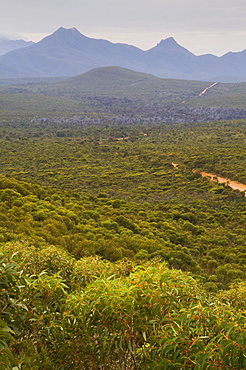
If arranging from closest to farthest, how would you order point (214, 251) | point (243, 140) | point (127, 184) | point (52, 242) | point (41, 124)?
point (52, 242), point (214, 251), point (127, 184), point (243, 140), point (41, 124)

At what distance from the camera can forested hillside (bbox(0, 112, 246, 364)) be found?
9.77ft

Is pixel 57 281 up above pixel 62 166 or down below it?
above

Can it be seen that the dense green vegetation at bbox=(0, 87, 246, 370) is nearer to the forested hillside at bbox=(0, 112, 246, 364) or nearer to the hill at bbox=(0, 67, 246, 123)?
the forested hillside at bbox=(0, 112, 246, 364)

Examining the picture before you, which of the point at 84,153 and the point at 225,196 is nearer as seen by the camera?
the point at 225,196

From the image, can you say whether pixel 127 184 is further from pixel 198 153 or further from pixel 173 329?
pixel 173 329

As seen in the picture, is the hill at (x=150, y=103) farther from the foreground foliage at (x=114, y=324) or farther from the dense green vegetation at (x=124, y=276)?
the foreground foliage at (x=114, y=324)

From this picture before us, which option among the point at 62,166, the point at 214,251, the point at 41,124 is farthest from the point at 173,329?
the point at 41,124

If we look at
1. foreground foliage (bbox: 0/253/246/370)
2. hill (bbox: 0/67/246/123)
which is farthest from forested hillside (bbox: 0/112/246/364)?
hill (bbox: 0/67/246/123)

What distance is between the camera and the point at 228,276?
1279cm

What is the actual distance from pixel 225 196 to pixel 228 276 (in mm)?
20578

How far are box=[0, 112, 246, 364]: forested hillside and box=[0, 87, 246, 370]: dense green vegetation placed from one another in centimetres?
2

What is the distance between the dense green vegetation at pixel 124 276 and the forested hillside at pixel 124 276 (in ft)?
0.05

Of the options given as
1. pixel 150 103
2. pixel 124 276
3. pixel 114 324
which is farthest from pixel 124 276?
pixel 150 103

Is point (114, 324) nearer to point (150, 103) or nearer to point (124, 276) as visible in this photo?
point (124, 276)
